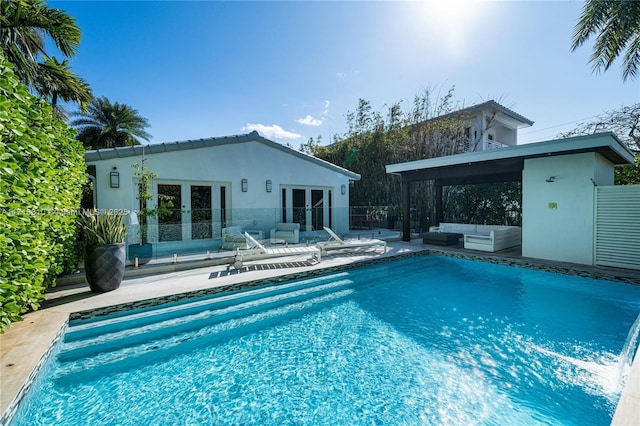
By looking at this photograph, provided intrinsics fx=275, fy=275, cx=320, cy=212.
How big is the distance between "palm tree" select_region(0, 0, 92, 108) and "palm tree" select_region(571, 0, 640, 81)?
15.4m

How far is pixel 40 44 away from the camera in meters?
8.02

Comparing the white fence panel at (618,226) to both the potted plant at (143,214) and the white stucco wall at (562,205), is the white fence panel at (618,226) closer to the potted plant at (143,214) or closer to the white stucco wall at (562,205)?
the white stucco wall at (562,205)

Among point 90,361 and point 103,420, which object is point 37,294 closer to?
point 90,361

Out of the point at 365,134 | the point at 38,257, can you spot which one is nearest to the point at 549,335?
the point at 38,257

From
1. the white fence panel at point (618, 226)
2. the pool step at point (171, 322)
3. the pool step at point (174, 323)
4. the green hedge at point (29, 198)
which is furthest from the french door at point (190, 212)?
the white fence panel at point (618, 226)

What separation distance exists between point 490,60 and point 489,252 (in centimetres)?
837

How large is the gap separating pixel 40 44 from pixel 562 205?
1561 cm

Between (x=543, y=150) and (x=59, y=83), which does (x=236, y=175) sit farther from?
(x=543, y=150)

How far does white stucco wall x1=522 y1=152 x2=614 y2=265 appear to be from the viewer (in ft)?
23.8

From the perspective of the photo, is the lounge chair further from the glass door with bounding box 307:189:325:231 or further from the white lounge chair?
the glass door with bounding box 307:189:325:231

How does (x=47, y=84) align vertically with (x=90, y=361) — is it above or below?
above

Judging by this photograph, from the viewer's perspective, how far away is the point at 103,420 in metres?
2.53

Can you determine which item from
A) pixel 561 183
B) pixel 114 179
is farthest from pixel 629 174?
pixel 114 179

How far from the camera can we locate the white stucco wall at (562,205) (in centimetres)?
726
